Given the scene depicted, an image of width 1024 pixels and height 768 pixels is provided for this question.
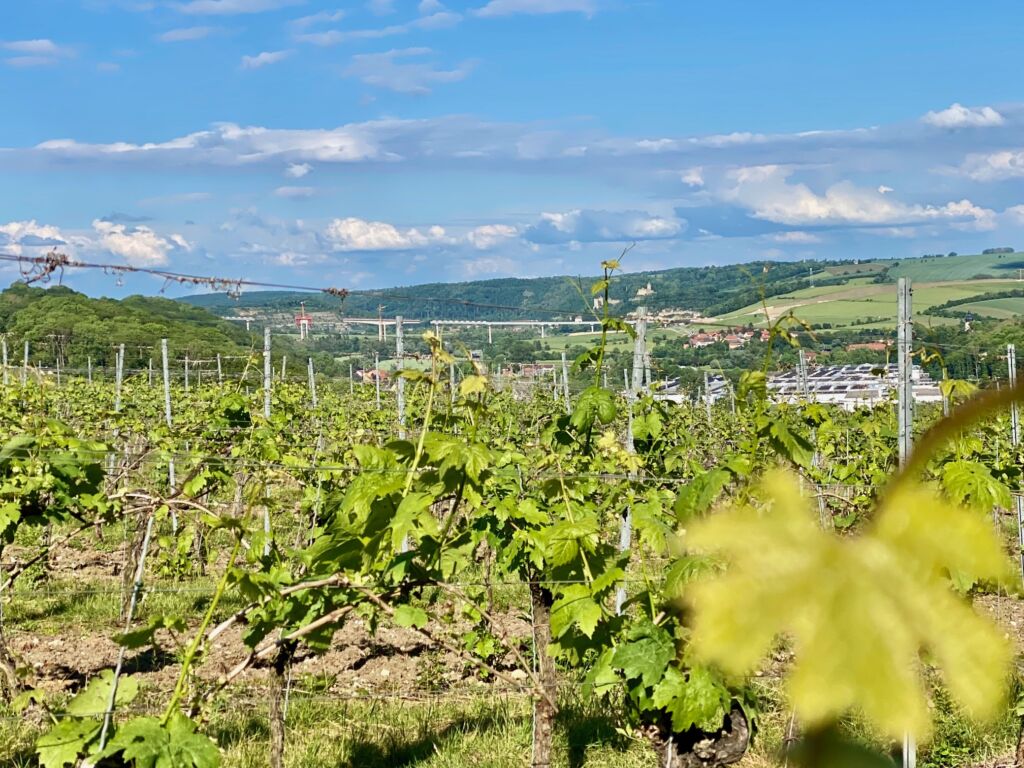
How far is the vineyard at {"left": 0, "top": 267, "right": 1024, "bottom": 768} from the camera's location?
0.30 m

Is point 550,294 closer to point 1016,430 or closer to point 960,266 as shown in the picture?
point 1016,430

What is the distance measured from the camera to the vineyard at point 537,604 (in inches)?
11.9

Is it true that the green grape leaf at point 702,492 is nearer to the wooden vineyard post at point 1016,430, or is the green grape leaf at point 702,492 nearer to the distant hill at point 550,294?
the wooden vineyard post at point 1016,430

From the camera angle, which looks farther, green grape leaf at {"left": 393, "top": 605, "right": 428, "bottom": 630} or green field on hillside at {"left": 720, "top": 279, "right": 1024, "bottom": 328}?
green field on hillside at {"left": 720, "top": 279, "right": 1024, "bottom": 328}

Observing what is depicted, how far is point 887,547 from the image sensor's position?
12.0 inches

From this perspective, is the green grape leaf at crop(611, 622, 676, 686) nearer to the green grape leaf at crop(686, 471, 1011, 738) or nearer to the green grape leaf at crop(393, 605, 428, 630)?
the green grape leaf at crop(393, 605, 428, 630)

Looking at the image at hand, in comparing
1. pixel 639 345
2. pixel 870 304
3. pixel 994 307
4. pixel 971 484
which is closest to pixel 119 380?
pixel 639 345

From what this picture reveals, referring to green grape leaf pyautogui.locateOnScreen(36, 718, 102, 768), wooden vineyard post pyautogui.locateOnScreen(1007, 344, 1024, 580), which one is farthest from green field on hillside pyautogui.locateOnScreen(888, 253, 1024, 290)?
green grape leaf pyautogui.locateOnScreen(36, 718, 102, 768)

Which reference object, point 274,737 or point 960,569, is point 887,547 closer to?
point 960,569

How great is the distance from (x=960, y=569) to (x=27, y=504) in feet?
18.2

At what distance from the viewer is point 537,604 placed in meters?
4.75

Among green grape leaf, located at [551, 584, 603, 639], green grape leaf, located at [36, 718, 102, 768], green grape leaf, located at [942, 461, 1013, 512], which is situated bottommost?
green grape leaf, located at [36, 718, 102, 768]

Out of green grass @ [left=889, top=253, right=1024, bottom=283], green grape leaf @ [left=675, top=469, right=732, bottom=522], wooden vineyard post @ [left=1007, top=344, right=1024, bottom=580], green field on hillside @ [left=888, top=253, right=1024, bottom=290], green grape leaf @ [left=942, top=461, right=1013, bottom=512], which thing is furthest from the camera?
green grass @ [left=889, top=253, right=1024, bottom=283]

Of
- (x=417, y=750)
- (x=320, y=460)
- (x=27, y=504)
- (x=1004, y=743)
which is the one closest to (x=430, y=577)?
(x=417, y=750)
